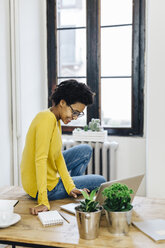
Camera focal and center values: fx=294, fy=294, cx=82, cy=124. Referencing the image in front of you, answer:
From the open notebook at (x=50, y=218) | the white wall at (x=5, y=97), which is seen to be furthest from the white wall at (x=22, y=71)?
the open notebook at (x=50, y=218)

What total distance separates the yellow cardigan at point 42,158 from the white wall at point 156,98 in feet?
3.46

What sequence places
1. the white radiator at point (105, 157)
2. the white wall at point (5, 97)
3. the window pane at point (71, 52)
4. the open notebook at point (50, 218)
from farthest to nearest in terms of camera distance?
the window pane at point (71, 52), the white radiator at point (105, 157), the white wall at point (5, 97), the open notebook at point (50, 218)

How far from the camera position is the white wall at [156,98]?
2.54 meters

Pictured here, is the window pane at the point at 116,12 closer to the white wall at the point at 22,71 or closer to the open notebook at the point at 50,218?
the white wall at the point at 22,71

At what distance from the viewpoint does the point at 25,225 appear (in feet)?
4.33

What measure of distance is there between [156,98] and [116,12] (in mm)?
1070

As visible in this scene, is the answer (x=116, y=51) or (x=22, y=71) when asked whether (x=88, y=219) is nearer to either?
(x=22, y=71)

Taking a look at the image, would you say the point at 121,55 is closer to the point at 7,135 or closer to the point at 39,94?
the point at 39,94

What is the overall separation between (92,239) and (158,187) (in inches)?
63.3

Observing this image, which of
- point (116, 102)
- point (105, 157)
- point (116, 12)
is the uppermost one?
point (116, 12)

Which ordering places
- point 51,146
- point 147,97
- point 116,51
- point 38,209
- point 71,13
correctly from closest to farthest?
point 38,209, point 51,146, point 147,97, point 116,51, point 71,13

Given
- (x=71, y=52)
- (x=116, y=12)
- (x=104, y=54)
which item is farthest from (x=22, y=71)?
(x=116, y=12)

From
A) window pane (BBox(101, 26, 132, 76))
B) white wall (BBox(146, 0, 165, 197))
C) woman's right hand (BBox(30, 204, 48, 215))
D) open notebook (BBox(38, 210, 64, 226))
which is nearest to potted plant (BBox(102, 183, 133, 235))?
open notebook (BBox(38, 210, 64, 226))

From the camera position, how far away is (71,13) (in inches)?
125
